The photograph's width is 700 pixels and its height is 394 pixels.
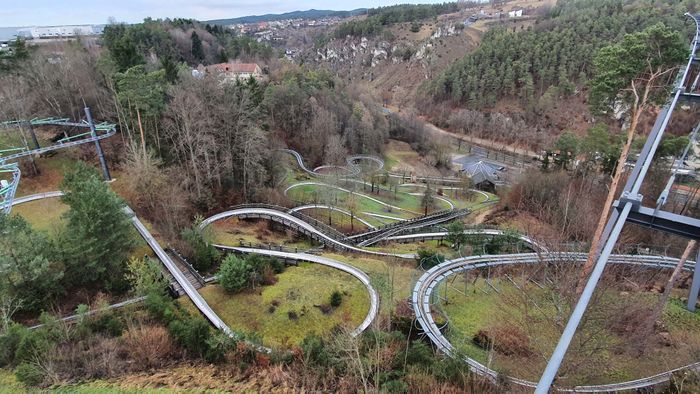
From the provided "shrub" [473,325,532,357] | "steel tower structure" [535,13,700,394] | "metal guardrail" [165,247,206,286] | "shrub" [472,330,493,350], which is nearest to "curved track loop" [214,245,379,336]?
"metal guardrail" [165,247,206,286]

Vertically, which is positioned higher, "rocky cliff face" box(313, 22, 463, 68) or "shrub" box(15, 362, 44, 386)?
"rocky cliff face" box(313, 22, 463, 68)

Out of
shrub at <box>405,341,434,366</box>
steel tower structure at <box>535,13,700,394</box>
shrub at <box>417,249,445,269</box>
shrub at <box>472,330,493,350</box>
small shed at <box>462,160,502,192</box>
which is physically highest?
steel tower structure at <box>535,13,700,394</box>

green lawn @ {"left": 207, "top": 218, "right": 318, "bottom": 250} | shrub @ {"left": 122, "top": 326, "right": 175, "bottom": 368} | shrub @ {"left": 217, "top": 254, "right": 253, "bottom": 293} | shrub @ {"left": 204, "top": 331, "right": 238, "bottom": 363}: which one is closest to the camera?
shrub @ {"left": 122, "top": 326, "right": 175, "bottom": 368}

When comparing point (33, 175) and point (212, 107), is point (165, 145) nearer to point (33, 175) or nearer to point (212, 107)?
point (212, 107)

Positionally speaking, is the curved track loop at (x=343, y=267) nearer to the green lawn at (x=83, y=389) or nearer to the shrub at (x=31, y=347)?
the green lawn at (x=83, y=389)

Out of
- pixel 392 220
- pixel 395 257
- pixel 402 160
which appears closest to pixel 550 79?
pixel 402 160

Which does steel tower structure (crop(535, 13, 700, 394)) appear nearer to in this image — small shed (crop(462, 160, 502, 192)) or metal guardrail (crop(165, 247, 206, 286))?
metal guardrail (crop(165, 247, 206, 286))

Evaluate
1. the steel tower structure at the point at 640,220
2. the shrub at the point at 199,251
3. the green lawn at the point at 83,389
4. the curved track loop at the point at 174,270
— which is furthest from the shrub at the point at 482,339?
the shrub at the point at 199,251

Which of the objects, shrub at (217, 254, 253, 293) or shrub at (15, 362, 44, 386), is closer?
shrub at (15, 362, 44, 386)

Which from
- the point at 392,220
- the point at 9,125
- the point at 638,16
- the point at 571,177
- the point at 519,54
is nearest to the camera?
Result: the point at 9,125
